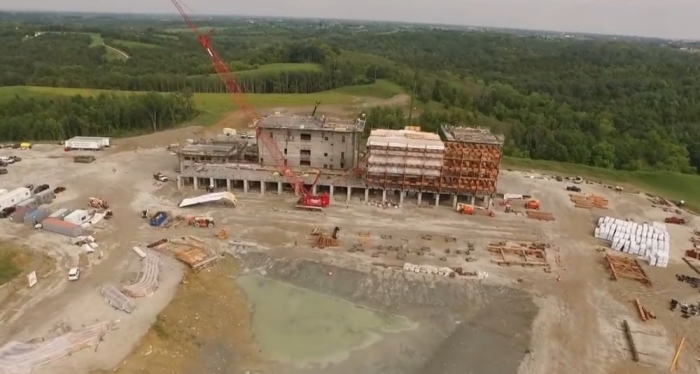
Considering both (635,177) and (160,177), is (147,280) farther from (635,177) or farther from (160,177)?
(635,177)

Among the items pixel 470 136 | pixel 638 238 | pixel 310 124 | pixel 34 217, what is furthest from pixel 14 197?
pixel 638 238

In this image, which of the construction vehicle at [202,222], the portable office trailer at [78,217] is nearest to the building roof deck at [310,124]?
the construction vehicle at [202,222]

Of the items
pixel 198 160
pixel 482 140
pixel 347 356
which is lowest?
pixel 347 356

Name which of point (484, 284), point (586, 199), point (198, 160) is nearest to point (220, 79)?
point (198, 160)

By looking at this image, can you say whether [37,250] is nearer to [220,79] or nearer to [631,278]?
[631,278]

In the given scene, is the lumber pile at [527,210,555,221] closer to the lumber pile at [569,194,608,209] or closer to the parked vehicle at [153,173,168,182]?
the lumber pile at [569,194,608,209]

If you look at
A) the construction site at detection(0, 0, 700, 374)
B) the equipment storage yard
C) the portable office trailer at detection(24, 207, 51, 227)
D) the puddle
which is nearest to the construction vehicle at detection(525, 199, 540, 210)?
the construction site at detection(0, 0, 700, 374)

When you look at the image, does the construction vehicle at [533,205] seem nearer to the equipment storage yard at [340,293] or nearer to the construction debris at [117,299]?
the equipment storage yard at [340,293]
